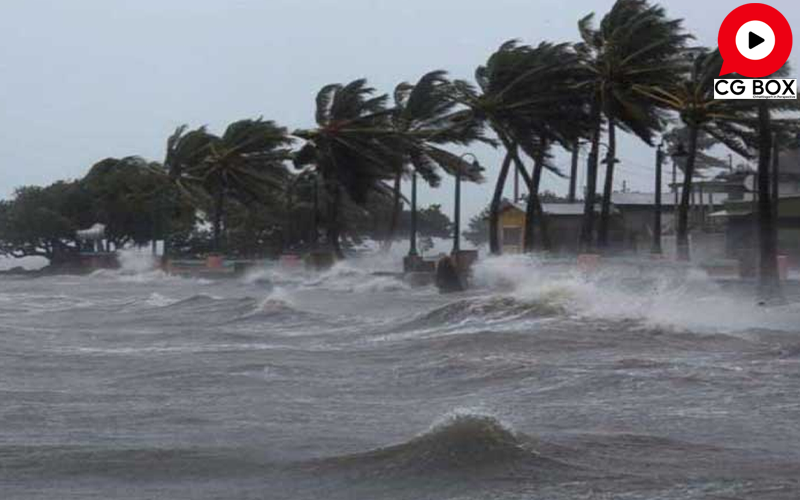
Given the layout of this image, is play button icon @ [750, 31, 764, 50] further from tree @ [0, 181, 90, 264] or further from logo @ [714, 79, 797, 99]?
tree @ [0, 181, 90, 264]

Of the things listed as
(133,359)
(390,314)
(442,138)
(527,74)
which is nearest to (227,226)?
(442,138)

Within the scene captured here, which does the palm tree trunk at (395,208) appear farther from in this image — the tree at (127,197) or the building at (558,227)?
the tree at (127,197)

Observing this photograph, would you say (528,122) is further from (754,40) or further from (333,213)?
(754,40)

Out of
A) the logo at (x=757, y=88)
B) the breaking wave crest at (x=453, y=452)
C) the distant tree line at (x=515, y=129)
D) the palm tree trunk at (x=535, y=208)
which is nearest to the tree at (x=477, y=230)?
the distant tree line at (x=515, y=129)

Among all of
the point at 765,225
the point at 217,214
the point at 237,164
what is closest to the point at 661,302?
the point at 765,225

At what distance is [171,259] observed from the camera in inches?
2457

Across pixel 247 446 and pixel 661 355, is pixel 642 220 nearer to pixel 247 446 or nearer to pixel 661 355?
pixel 661 355

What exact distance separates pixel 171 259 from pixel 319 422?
52.8 m

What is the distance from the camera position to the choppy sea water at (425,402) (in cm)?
783

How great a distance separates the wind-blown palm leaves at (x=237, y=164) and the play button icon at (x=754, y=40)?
4091 centimetres

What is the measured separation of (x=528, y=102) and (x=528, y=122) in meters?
0.83

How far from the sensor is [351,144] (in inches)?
2180

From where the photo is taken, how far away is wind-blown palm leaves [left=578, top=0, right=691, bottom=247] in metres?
41.1

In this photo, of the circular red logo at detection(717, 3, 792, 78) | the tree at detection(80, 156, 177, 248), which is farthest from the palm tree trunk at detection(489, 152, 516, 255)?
the circular red logo at detection(717, 3, 792, 78)
